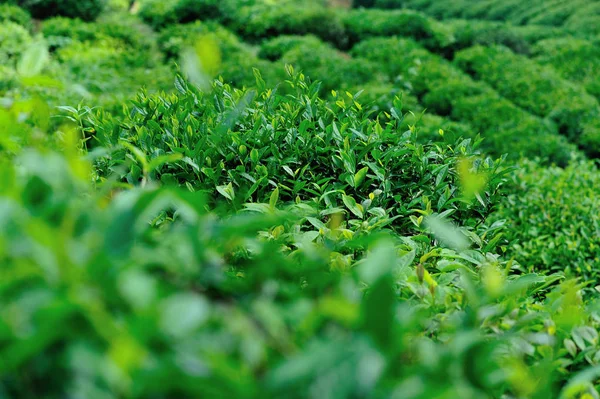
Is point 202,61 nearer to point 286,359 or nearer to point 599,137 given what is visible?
point 286,359

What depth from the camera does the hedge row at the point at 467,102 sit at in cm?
556

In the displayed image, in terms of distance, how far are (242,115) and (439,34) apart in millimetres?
7675

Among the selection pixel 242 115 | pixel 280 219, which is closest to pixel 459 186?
pixel 242 115

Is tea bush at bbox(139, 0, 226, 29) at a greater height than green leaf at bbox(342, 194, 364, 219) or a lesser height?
lesser

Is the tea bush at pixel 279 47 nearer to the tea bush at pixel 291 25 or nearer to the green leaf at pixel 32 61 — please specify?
the tea bush at pixel 291 25

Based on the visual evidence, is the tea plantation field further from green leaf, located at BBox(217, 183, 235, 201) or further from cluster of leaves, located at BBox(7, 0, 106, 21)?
cluster of leaves, located at BBox(7, 0, 106, 21)

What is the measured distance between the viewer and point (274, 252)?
127 cm

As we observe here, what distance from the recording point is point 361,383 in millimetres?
645

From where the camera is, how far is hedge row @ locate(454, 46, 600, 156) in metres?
6.21

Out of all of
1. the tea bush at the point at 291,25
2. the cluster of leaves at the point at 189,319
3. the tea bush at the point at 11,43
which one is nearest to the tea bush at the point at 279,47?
the tea bush at the point at 291,25

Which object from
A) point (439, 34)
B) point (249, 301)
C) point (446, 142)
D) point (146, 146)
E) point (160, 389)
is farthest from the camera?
point (439, 34)

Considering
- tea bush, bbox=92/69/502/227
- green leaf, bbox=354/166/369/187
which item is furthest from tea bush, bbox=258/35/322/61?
green leaf, bbox=354/166/369/187

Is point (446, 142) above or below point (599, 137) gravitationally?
above

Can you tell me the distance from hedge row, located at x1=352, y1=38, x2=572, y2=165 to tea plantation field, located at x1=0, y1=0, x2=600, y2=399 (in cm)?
28
